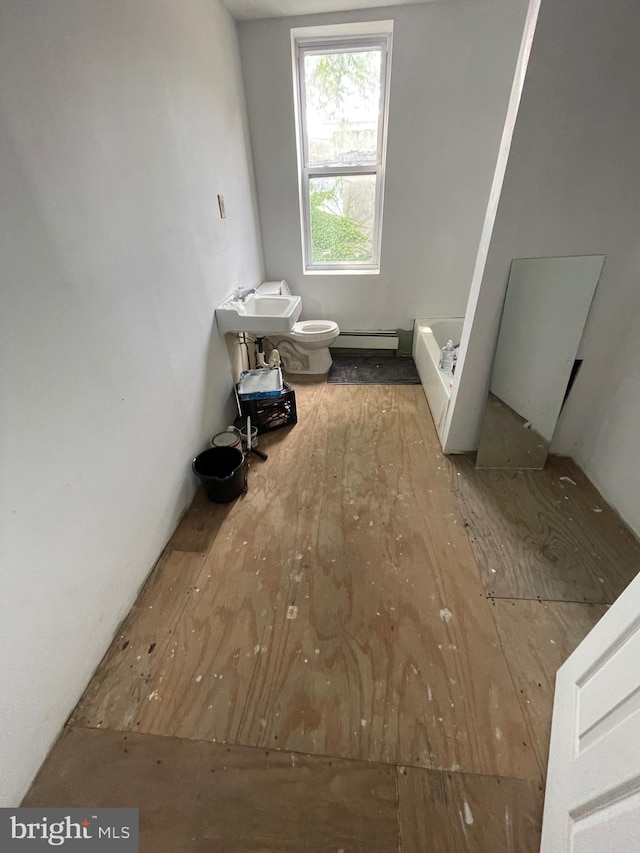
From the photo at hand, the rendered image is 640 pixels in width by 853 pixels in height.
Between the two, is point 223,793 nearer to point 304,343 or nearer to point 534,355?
point 534,355

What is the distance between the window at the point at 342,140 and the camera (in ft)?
8.49

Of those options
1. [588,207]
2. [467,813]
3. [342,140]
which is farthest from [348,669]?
[342,140]

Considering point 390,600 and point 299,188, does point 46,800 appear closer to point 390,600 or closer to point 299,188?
point 390,600

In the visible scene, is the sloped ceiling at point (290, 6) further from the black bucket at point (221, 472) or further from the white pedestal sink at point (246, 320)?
the black bucket at point (221, 472)

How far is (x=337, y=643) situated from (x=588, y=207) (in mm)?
1994

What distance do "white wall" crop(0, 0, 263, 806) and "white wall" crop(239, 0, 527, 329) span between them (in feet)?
2.95

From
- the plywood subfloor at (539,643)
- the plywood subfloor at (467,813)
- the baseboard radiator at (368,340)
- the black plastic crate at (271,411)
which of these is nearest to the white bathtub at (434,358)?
the baseboard radiator at (368,340)

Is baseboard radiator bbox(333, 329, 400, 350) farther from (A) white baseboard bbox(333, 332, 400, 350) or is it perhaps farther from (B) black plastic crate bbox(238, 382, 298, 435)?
(B) black plastic crate bbox(238, 382, 298, 435)

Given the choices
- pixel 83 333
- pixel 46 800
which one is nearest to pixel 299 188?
pixel 83 333

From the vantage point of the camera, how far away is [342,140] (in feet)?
9.41

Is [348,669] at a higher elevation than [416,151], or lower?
lower

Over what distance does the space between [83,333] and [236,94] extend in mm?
2422

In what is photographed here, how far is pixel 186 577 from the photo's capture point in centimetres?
152

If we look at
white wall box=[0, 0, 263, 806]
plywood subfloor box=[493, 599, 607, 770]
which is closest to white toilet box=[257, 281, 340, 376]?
white wall box=[0, 0, 263, 806]
